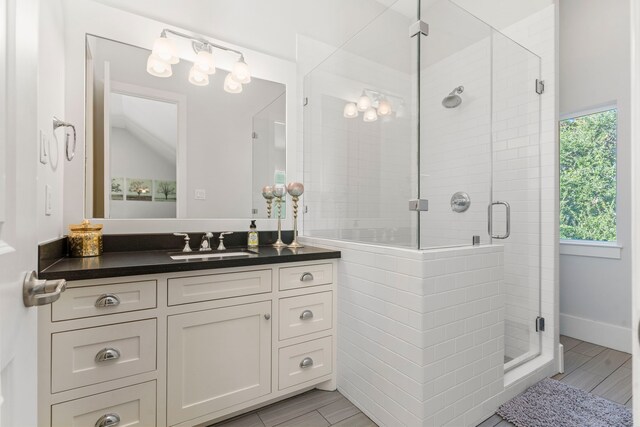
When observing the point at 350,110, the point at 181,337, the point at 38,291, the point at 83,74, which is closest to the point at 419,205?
the point at 350,110

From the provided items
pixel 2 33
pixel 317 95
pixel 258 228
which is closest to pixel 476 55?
pixel 317 95

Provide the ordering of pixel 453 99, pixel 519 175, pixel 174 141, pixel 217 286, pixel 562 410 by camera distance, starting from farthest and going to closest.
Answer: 1. pixel 519 175
2. pixel 453 99
3. pixel 174 141
4. pixel 562 410
5. pixel 217 286

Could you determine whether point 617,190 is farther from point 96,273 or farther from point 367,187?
point 96,273

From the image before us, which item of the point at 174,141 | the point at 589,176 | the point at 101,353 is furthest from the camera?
the point at 589,176

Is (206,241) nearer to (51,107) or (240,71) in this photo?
(51,107)

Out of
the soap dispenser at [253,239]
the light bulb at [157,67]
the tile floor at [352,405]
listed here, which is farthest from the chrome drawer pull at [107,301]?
the light bulb at [157,67]

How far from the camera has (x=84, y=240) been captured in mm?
1600

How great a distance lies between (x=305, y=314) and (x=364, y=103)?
1.57 metres

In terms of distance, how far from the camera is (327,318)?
1.89 m

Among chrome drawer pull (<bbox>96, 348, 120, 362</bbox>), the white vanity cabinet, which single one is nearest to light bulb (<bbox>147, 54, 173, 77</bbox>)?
the white vanity cabinet

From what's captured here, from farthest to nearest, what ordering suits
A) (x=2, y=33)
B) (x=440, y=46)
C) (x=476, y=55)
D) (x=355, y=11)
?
1. (x=355, y=11)
2. (x=476, y=55)
3. (x=440, y=46)
4. (x=2, y=33)

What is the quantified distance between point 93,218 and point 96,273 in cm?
71

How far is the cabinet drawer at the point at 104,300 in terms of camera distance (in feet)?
4.00

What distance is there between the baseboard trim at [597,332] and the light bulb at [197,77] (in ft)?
11.7
